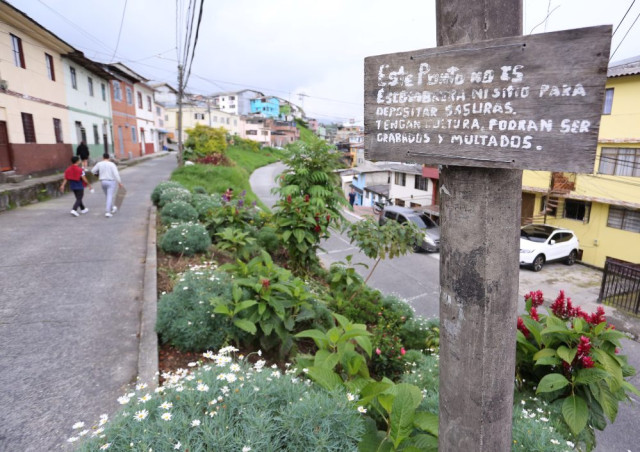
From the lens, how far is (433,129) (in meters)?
1.39

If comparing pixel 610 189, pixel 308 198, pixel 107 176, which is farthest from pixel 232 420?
pixel 610 189

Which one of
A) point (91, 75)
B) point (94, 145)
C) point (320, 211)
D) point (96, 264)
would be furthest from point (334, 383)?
point (91, 75)

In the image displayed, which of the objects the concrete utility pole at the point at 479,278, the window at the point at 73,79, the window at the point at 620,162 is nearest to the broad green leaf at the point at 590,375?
the concrete utility pole at the point at 479,278

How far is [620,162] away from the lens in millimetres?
17156

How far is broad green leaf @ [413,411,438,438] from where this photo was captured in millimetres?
2061

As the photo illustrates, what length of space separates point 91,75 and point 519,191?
25.0m

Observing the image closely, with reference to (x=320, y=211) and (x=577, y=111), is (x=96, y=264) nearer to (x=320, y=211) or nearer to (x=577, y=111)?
(x=320, y=211)

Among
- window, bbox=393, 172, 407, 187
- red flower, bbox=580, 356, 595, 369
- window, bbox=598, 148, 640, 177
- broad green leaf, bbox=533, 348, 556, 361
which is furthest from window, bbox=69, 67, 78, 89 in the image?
window, bbox=598, 148, 640, 177

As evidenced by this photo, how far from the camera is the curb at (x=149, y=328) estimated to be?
3459mm

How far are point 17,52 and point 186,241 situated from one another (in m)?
12.6

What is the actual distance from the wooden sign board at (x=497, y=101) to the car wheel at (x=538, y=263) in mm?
16802

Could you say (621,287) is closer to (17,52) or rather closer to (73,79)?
(17,52)

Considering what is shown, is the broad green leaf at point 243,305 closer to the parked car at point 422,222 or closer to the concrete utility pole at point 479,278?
the concrete utility pole at point 479,278

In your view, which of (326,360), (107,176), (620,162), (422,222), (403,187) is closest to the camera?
(326,360)
